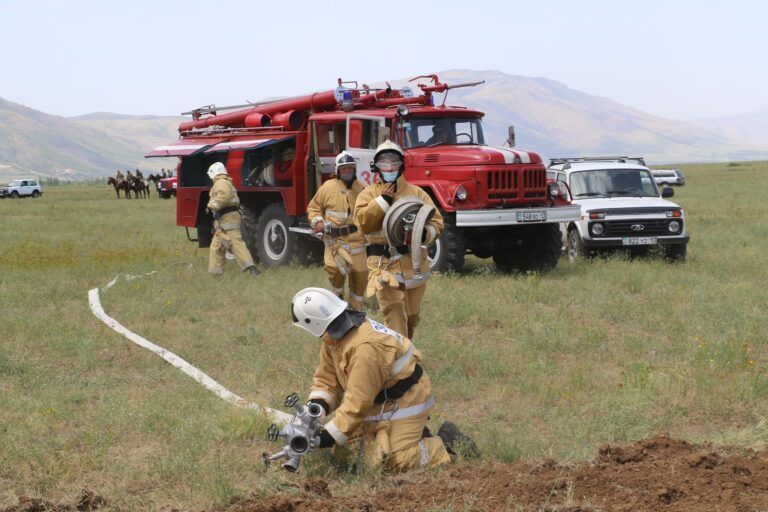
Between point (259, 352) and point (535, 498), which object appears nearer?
point (535, 498)

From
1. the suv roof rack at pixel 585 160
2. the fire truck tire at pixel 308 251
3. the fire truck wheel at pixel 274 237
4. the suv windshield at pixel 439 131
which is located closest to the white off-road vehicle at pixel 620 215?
the suv roof rack at pixel 585 160

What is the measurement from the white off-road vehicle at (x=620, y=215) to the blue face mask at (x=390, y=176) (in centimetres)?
696

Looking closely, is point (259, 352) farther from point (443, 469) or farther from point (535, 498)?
point (535, 498)

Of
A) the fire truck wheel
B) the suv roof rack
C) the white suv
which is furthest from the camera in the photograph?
the white suv

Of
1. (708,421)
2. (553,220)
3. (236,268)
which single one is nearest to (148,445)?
(708,421)

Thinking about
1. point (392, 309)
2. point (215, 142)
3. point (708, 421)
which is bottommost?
point (708, 421)

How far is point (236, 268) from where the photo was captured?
1534cm

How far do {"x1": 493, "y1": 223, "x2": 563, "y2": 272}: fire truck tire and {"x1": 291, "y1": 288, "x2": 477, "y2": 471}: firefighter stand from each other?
839 cm

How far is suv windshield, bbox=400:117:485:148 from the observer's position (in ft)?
44.0

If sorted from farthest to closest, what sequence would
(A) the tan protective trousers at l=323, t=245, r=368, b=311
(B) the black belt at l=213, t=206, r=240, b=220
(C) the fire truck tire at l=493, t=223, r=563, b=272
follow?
(B) the black belt at l=213, t=206, r=240, b=220 → (C) the fire truck tire at l=493, t=223, r=563, b=272 → (A) the tan protective trousers at l=323, t=245, r=368, b=311

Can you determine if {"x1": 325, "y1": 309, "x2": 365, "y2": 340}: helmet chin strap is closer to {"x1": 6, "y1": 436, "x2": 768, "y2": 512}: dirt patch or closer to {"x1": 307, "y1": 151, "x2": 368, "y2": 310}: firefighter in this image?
A: {"x1": 6, "y1": 436, "x2": 768, "y2": 512}: dirt patch

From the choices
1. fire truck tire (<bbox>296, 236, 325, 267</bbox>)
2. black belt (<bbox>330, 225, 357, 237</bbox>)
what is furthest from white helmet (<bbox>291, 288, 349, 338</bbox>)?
fire truck tire (<bbox>296, 236, 325, 267</bbox>)

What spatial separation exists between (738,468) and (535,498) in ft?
3.75

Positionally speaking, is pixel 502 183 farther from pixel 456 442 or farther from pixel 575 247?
pixel 456 442
